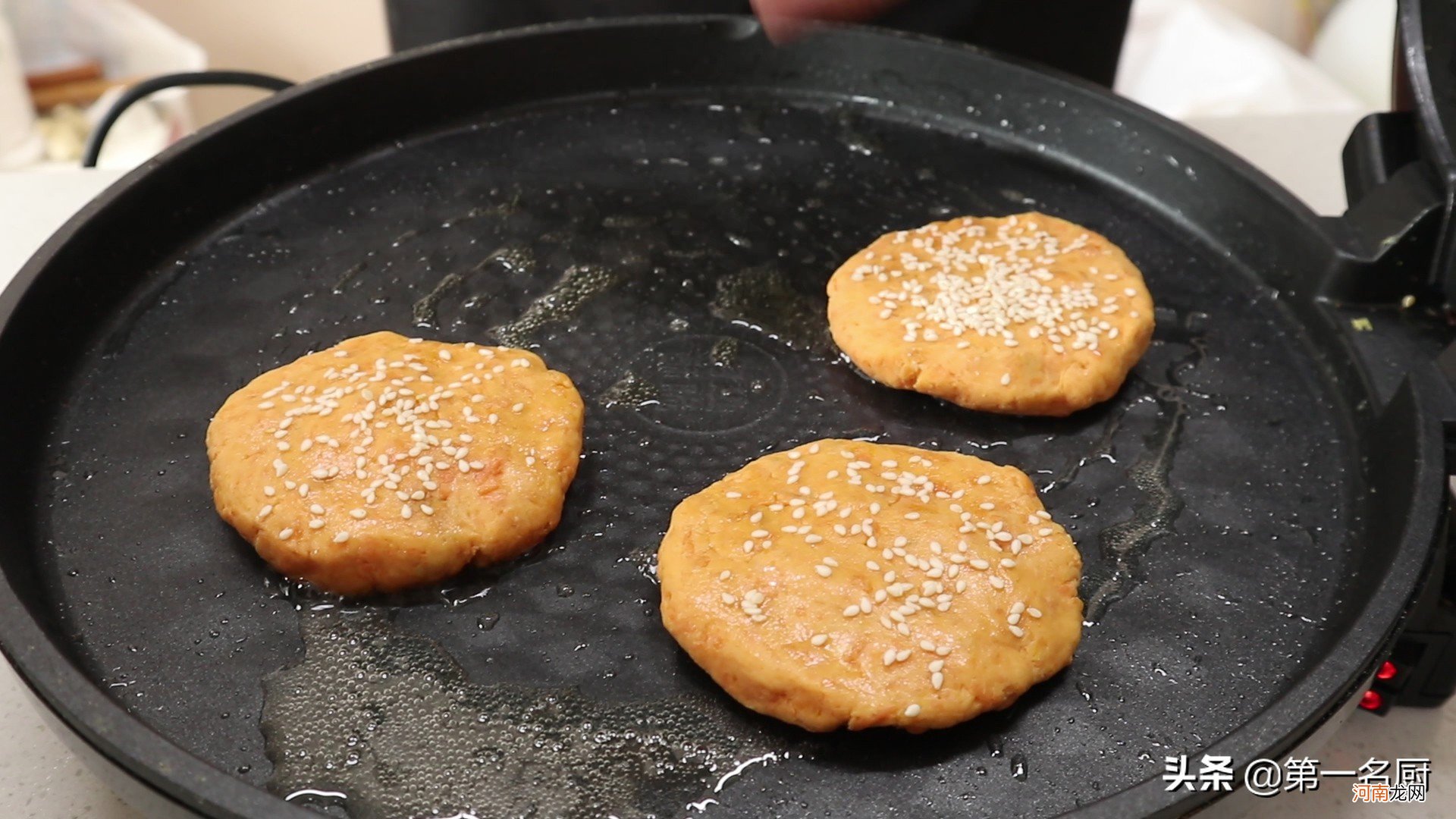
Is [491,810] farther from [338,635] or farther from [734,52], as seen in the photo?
[734,52]

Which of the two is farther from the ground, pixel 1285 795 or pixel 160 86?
pixel 160 86

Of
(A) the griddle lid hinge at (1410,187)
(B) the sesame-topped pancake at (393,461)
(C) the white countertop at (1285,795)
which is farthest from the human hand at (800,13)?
(C) the white countertop at (1285,795)

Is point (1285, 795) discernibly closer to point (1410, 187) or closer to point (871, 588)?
point (871, 588)

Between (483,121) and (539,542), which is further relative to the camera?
(483,121)

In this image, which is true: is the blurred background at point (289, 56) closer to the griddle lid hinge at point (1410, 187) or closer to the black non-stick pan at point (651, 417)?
the black non-stick pan at point (651, 417)

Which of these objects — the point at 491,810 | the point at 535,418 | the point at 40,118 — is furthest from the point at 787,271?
the point at 40,118

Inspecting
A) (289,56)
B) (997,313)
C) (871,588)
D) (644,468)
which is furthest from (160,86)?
(289,56)
